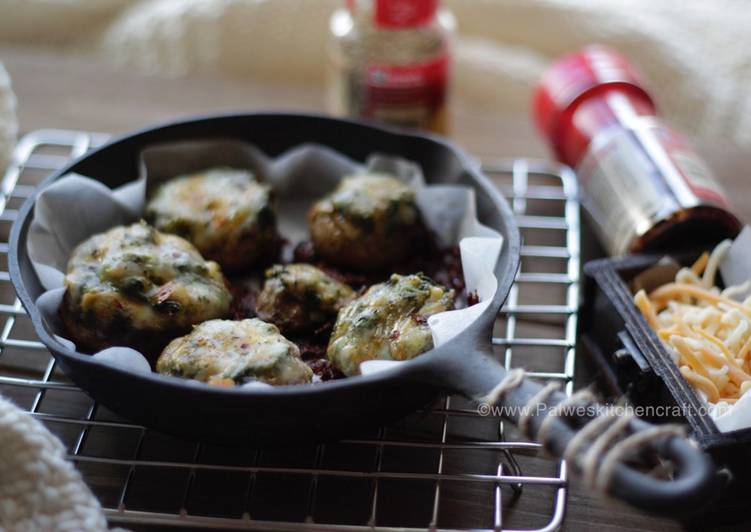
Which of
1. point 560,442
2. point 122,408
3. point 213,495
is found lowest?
point 213,495

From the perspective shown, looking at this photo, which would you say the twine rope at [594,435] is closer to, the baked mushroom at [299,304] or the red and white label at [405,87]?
the baked mushroom at [299,304]

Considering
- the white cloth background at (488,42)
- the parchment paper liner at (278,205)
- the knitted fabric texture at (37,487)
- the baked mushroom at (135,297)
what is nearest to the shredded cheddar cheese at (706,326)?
the parchment paper liner at (278,205)

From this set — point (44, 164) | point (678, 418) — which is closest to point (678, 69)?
point (678, 418)

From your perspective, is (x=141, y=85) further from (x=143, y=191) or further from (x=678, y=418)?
(x=678, y=418)

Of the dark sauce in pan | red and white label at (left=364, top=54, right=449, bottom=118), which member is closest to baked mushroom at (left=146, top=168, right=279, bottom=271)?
the dark sauce in pan

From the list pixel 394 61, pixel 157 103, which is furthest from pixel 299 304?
pixel 157 103
